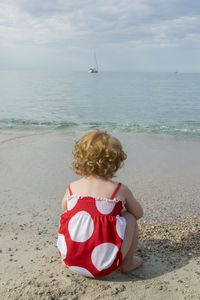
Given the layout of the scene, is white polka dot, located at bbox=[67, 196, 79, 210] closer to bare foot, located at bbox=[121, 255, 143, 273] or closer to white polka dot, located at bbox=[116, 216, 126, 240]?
white polka dot, located at bbox=[116, 216, 126, 240]

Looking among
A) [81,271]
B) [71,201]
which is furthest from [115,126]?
[81,271]

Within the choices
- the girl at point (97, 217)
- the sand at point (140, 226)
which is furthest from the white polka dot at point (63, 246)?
the sand at point (140, 226)

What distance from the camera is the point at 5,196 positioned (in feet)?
15.4

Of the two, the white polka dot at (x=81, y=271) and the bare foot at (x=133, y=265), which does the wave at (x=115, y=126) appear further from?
the white polka dot at (x=81, y=271)

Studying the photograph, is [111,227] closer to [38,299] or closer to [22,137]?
[38,299]

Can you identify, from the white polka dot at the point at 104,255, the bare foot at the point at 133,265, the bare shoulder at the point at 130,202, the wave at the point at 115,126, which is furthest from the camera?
the wave at the point at 115,126

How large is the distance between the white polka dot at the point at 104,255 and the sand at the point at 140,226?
0.18 metres

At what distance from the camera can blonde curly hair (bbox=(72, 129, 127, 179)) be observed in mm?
2441

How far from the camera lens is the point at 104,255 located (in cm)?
243

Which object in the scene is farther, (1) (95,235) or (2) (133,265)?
(2) (133,265)

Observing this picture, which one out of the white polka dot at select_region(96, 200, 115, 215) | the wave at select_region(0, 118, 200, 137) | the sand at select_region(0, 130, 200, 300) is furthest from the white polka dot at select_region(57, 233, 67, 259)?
the wave at select_region(0, 118, 200, 137)

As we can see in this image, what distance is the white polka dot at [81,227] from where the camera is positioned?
2.42m

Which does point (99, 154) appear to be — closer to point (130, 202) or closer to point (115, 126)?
point (130, 202)

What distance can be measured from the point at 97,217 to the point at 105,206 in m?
0.10
